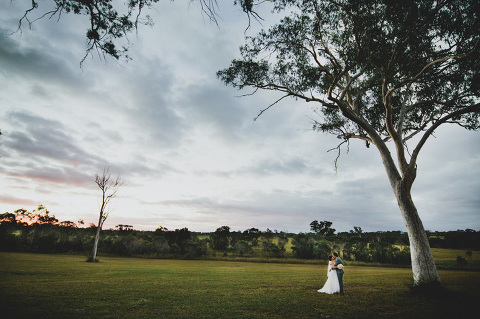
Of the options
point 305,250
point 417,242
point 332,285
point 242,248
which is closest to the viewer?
point 417,242

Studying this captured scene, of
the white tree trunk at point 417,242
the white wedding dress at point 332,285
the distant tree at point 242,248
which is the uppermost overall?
the white tree trunk at point 417,242

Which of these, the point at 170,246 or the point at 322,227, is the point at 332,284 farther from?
the point at 322,227

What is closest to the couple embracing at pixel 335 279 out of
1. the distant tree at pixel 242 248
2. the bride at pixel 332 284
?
the bride at pixel 332 284

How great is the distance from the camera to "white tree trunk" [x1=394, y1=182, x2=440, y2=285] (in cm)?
1036

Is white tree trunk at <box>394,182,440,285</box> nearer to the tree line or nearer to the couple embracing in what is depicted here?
the couple embracing

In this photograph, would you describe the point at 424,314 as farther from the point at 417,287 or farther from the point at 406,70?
the point at 406,70

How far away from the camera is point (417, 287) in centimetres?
1038

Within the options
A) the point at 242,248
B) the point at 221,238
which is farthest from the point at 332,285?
the point at 221,238

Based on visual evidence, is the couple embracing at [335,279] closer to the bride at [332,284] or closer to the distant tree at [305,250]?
the bride at [332,284]

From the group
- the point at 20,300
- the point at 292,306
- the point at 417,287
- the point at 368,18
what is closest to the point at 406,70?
the point at 368,18

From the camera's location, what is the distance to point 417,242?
35.3ft

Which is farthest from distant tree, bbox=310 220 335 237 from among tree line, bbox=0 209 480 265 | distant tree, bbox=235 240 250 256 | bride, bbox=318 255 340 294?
bride, bbox=318 255 340 294

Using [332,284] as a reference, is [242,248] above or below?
below

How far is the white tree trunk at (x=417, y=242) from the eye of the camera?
10.4 m
